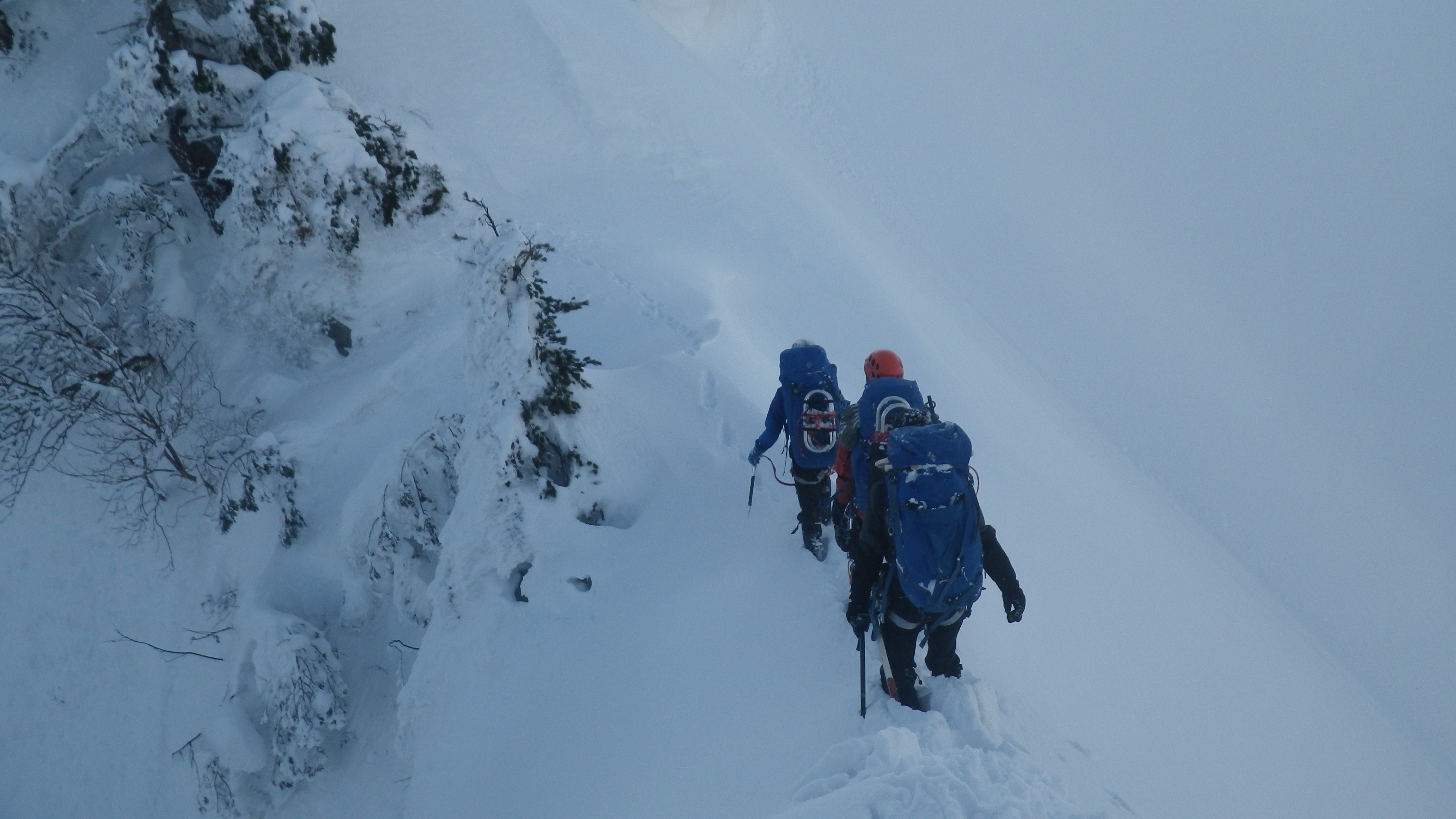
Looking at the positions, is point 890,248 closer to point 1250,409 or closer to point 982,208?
point 982,208

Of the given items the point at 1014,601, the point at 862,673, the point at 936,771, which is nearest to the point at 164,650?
the point at 862,673

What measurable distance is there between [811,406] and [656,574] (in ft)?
7.21

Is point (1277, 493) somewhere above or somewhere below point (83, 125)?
above

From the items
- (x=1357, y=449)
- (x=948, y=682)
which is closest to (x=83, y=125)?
(x=948, y=682)

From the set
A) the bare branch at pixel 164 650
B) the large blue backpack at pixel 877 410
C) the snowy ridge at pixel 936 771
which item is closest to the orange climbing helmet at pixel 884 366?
the large blue backpack at pixel 877 410

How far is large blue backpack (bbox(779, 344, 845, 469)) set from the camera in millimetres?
5680

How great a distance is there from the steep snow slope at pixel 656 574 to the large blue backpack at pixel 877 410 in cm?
111

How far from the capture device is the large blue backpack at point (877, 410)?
189 inches

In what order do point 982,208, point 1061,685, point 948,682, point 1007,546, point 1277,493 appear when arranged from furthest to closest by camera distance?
point 982,208
point 1277,493
point 1007,546
point 1061,685
point 948,682

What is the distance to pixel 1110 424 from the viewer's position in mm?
14234

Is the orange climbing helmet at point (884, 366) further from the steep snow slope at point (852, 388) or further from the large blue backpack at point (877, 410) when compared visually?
the steep snow slope at point (852, 388)

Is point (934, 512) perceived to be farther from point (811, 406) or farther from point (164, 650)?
point (164, 650)

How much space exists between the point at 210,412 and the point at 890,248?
12091mm

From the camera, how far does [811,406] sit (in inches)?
227
